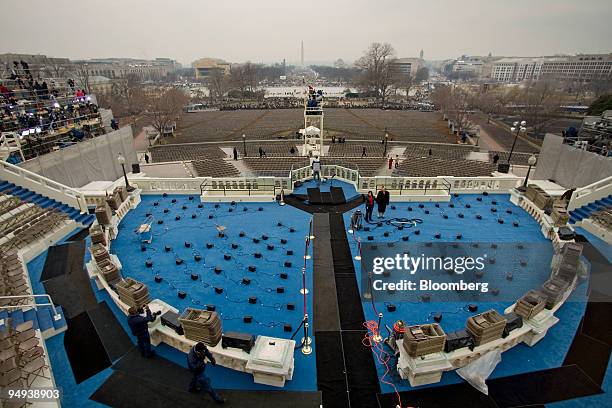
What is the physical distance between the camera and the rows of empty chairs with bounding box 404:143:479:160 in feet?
128

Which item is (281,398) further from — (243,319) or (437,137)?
(437,137)

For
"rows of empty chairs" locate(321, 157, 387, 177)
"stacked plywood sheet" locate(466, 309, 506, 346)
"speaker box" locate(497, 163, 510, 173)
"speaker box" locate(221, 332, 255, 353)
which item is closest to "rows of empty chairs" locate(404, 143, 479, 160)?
"rows of empty chairs" locate(321, 157, 387, 177)

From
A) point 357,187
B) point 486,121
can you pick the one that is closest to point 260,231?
point 357,187

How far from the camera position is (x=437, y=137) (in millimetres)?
50125

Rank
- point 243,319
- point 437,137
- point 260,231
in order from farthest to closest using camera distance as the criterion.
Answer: point 437,137, point 260,231, point 243,319

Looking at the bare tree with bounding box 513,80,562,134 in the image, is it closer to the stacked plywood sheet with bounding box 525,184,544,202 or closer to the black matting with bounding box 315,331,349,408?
the stacked plywood sheet with bounding box 525,184,544,202

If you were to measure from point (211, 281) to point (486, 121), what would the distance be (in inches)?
2958

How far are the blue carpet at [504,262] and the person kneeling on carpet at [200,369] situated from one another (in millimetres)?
3676

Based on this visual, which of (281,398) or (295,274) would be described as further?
(295,274)

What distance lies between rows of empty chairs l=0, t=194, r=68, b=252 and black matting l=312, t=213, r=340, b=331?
11141mm

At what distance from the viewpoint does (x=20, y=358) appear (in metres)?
6.96

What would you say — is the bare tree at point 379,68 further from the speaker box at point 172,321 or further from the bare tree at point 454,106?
the speaker box at point 172,321

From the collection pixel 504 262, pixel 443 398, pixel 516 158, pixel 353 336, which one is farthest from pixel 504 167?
pixel 516 158

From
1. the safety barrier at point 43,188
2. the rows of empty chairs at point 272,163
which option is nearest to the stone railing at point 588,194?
the rows of empty chairs at point 272,163
